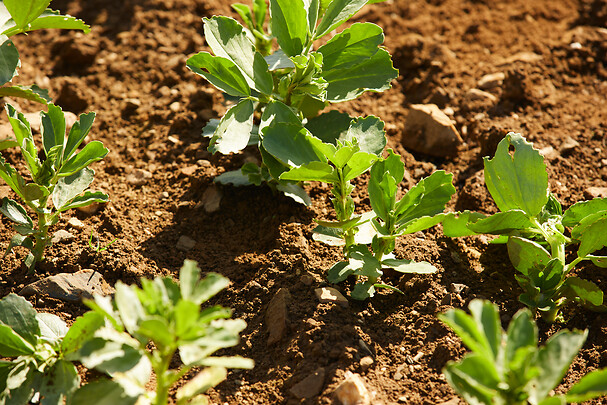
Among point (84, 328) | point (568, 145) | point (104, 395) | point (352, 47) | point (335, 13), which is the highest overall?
point (335, 13)

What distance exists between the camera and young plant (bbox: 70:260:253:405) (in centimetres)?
145

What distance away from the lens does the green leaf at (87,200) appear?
6.79 feet

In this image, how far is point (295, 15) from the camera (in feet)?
7.18

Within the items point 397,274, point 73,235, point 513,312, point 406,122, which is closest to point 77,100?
point 73,235

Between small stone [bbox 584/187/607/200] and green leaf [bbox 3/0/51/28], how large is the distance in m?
2.14

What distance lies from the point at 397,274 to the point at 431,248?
17cm

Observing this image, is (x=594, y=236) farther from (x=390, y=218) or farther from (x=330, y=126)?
(x=330, y=126)

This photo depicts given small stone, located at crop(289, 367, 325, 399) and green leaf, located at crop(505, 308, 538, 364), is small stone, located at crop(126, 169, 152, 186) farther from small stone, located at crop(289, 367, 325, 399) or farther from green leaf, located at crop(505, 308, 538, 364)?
green leaf, located at crop(505, 308, 538, 364)

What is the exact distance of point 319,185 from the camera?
2596 mm

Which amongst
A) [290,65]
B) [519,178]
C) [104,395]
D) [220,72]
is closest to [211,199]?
[220,72]

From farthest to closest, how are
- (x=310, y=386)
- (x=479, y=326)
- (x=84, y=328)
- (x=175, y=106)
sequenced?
(x=175, y=106), (x=310, y=386), (x=84, y=328), (x=479, y=326)

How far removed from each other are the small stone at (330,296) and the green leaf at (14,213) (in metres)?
1.01

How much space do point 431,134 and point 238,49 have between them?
39.0 inches

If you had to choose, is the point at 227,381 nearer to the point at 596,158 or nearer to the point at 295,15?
the point at 295,15
